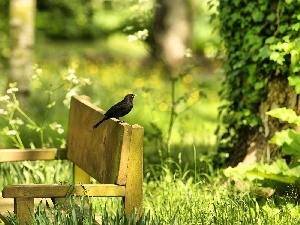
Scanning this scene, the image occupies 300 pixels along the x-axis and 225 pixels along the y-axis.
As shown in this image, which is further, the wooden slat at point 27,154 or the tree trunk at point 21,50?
the tree trunk at point 21,50

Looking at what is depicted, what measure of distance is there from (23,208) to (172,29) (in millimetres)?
14240

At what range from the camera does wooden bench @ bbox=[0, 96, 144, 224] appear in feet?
17.4

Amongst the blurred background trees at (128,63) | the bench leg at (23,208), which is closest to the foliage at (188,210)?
the bench leg at (23,208)

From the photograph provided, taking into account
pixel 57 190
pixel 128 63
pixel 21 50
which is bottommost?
pixel 57 190

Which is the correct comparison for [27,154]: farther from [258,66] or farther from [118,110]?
[258,66]

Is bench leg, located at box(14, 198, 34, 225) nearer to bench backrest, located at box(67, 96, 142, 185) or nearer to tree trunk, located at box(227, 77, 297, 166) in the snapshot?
bench backrest, located at box(67, 96, 142, 185)

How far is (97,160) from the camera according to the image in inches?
244

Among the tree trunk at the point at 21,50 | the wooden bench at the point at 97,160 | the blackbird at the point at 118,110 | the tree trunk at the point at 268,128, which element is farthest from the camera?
the tree trunk at the point at 21,50

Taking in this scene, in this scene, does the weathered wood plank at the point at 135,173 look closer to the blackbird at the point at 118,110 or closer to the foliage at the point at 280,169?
the blackbird at the point at 118,110

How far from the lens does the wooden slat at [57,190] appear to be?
206 inches

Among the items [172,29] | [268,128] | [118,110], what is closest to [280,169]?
[268,128]

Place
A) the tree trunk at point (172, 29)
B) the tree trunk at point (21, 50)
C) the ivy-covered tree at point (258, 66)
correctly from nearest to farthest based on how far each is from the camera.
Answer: the ivy-covered tree at point (258, 66)
the tree trunk at point (21, 50)
the tree trunk at point (172, 29)

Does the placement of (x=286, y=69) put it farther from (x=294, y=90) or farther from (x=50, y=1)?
(x=50, y=1)

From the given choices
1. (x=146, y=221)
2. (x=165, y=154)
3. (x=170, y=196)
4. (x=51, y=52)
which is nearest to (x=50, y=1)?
(x=51, y=52)
